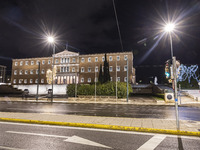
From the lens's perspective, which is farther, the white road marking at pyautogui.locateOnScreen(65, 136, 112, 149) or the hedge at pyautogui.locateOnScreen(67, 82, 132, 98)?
the hedge at pyautogui.locateOnScreen(67, 82, 132, 98)

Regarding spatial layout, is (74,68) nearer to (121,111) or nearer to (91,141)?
(121,111)

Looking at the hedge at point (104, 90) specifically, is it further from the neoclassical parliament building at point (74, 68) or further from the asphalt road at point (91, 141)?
the asphalt road at point (91, 141)

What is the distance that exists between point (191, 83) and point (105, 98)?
35509 mm

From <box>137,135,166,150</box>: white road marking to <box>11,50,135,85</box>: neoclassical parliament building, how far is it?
154ft

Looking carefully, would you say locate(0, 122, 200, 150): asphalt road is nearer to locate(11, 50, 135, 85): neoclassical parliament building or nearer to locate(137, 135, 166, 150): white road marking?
locate(137, 135, 166, 150): white road marking

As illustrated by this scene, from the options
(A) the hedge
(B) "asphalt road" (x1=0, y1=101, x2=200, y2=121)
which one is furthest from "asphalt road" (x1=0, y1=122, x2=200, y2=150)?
(A) the hedge

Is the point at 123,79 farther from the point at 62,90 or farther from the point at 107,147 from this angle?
the point at 107,147

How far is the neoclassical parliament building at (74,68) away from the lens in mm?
55344

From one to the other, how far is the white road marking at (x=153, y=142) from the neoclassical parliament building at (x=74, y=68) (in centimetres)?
4690

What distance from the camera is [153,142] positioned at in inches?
206

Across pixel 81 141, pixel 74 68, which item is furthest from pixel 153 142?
pixel 74 68

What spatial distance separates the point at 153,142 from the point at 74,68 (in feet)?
186

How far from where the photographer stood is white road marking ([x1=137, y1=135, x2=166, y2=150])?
474 cm

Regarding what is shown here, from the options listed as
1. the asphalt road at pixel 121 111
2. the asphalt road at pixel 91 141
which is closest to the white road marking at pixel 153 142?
the asphalt road at pixel 91 141
